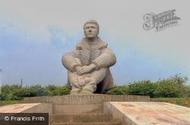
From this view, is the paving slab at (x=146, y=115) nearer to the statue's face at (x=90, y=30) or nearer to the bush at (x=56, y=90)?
the statue's face at (x=90, y=30)

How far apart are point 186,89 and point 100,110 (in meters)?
9.86

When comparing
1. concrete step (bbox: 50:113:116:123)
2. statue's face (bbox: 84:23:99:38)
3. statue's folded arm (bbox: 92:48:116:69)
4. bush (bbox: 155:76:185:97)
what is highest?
statue's face (bbox: 84:23:99:38)

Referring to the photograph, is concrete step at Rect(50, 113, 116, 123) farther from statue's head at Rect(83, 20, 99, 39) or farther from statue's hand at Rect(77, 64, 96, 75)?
statue's head at Rect(83, 20, 99, 39)

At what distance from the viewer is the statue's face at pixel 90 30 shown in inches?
594

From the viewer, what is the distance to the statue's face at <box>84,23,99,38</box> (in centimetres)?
1509

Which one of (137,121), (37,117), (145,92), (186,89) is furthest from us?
(186,89)

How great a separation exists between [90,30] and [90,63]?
0.93m

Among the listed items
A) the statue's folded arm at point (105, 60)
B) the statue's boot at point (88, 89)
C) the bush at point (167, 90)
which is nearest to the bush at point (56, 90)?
the bush at point (167, 90)

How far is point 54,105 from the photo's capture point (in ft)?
44.8

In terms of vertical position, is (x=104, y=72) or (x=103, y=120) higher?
(x=104, y=72)

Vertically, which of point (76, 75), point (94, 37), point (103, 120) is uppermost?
point (94, 37)

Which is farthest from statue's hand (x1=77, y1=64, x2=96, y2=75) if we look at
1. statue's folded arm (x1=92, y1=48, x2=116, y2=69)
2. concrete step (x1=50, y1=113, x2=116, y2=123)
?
concrete step (x1=50, y1=113, x2=116, y2=123)

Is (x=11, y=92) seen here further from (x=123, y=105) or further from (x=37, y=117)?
(x=37, y=117)

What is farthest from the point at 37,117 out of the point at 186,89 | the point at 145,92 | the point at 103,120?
the point at 186,89
